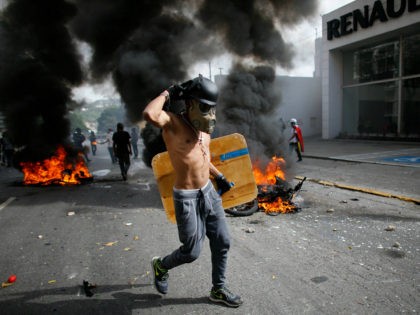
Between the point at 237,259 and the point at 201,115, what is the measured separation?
182 cm

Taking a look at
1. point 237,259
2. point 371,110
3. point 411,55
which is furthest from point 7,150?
point 411,55

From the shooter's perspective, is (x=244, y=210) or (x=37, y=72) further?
(x=37, y=72)

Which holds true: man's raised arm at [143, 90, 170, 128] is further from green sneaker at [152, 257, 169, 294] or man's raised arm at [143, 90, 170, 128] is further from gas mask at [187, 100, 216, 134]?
green sneaker at [152, 257, 169, 294]

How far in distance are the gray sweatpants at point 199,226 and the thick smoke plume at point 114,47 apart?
267 inches

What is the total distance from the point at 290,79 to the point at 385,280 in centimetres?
2543

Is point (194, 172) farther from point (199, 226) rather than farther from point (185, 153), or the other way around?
point (199, 226)

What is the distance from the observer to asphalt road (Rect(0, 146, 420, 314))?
8.74 feet

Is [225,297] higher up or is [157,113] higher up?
[157,113]

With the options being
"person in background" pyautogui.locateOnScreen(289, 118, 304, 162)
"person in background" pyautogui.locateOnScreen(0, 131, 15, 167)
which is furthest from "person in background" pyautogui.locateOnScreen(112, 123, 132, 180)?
"person in background" pyautogui.locateOnScreen(0, 131, 15, 167)

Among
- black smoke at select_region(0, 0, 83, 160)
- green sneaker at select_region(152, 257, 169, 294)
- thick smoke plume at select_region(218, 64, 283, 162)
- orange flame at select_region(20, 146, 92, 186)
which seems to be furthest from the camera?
black smoke at select_region(0, 0, 83, 160)

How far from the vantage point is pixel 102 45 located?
1209 cm

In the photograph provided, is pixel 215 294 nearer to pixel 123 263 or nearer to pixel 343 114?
pixel 123 263

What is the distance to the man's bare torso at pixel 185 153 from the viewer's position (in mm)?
2455

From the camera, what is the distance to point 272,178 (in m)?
6.61
